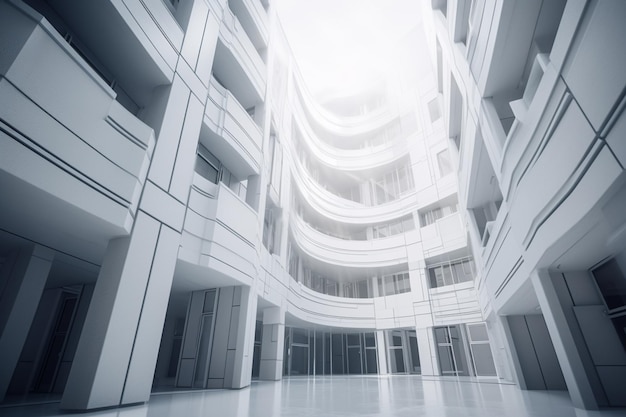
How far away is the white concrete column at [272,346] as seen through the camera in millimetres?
13328

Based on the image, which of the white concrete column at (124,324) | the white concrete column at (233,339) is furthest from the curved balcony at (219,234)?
the white concrete column at (124,324)

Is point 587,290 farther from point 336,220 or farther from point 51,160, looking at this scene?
point 336,220

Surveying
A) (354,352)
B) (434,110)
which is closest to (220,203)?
(354,352)

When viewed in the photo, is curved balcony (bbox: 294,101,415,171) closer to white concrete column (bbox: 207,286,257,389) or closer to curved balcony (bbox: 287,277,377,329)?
curved balcony (bbox: 287,277,377,329)

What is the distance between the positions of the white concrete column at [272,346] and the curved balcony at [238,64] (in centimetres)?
979

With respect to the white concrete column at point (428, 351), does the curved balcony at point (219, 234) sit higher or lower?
higher

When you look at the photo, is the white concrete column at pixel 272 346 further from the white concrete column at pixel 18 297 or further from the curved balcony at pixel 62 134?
the curved balcony at pixel 62 134

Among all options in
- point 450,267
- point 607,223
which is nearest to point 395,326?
point 450,267

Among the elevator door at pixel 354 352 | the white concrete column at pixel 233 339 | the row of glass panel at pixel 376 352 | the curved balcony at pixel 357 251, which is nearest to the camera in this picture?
the white concrete column at pixel 233 339

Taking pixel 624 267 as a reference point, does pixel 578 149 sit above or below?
above

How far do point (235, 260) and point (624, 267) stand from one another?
8.79 m

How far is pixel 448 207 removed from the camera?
2170 centimetres

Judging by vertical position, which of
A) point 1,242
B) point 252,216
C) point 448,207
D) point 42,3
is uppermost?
point 448,207

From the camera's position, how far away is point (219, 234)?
8.78 meters
